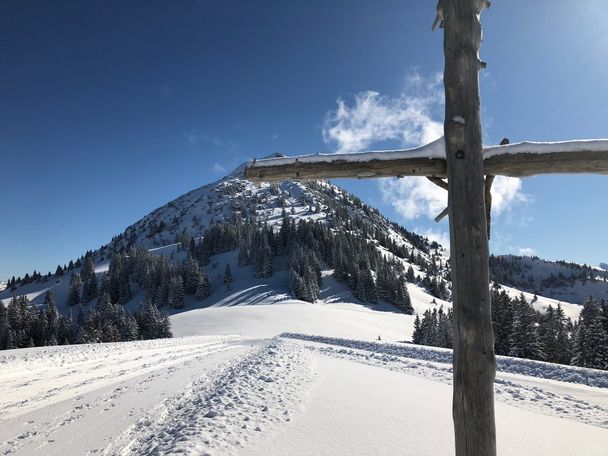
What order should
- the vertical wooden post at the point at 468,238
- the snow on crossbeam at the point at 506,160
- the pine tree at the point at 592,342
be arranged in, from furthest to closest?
the pine tree at the point at 592,342 → the snow on crossbeam at the point at 506,160 → the vertical wooden post at the point at 468,238

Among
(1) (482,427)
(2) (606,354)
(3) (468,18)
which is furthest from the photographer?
(2) (606,354)

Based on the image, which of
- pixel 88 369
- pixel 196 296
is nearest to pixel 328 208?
pixel 196 296

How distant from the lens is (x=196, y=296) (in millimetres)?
93875

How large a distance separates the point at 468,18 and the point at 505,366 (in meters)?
14.0

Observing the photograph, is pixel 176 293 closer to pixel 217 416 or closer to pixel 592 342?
pixel 592 342

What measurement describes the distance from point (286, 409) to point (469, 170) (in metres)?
5.94

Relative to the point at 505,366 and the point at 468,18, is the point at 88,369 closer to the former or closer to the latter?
the point at 505,366

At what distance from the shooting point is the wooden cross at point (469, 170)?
8.61ft

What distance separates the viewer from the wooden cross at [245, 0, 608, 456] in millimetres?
2625

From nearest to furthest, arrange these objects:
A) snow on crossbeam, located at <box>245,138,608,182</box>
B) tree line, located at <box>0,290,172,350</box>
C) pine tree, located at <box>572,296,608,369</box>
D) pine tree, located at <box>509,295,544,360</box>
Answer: snow on crossbeam, located at <box>245,138,608,182</box>
pine tree, located at <box>572,296,608,369</box>
pine tree, located at <box>509,295,544,360</box>
tree line, located at <box>0,290,172,350</box>

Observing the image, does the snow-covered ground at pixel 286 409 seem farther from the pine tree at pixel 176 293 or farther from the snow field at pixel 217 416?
the pine tree at pixel 176 293

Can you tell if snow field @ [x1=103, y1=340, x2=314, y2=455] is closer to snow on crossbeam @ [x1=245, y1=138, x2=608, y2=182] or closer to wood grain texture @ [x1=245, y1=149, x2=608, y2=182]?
wood grain texture @ [x1=245, y1=149, x2=608, y2=182]

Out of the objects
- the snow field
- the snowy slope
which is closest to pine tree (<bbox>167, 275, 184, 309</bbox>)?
the snowy slope

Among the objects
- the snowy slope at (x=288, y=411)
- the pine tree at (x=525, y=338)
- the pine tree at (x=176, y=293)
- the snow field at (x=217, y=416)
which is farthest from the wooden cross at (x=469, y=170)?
the pine tree at (x=176, y=293)
